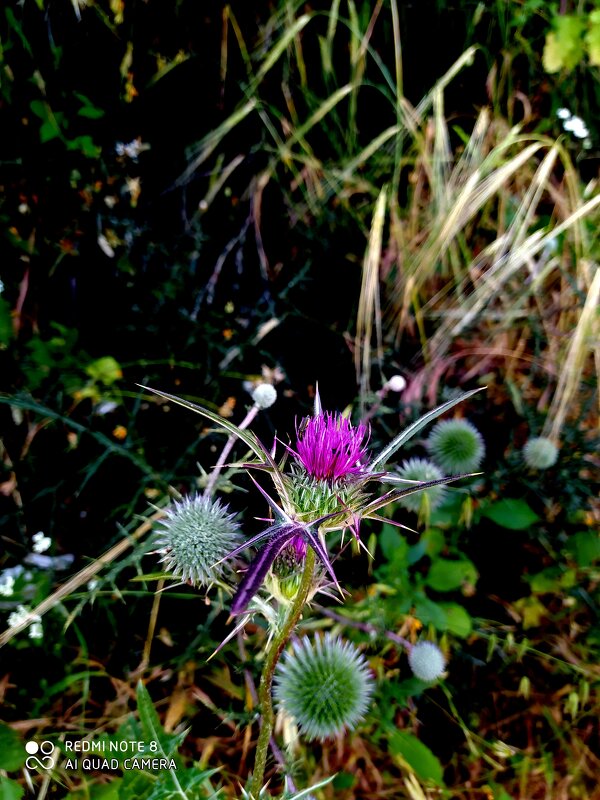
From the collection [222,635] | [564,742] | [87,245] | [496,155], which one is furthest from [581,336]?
[87,245]

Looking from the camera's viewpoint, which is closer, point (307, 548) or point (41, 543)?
point (307, 548)

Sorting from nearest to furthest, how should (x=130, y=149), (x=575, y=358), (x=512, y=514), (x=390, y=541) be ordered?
(x=390, y=541) → (x=512, y=514) → (x=575, y=358) → (x=130, y=149)

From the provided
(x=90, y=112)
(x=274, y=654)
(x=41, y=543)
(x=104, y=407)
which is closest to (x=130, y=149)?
(x=90, y=112)

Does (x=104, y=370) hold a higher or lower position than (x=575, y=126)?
lower

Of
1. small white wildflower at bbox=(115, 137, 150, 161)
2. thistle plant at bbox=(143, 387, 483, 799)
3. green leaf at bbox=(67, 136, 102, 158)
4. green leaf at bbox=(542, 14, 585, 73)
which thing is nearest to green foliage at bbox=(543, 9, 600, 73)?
green leaf at bbox=(542, 14, 585, 73)

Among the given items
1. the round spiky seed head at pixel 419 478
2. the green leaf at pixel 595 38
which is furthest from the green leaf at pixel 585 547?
the green leaf at pixel 595 38

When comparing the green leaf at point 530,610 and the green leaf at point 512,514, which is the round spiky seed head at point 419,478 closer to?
the green leaf at point 512,514

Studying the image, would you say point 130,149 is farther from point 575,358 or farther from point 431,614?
point 431,614
